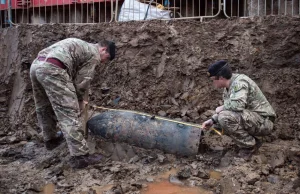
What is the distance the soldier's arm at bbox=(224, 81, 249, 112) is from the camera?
4973mm

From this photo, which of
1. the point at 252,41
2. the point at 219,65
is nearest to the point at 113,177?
the point at 219,65

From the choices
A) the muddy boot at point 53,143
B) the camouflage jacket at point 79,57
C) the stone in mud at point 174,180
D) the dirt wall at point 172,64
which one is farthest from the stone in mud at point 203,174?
the muddy boot at point 53,143

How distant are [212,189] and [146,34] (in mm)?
3605

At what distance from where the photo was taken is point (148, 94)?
23.0 feet

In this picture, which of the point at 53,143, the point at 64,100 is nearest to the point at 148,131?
the point at 64,100

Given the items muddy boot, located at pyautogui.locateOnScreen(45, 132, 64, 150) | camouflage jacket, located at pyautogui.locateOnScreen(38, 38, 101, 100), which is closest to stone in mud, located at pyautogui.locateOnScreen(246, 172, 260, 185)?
camouflage jacket, located at pyautogui.locateOnScreen(38, 38, 101, 100)

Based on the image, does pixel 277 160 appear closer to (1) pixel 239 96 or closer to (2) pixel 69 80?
(1) pixel 239 96

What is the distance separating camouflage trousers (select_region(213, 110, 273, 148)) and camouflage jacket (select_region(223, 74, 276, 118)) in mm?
89

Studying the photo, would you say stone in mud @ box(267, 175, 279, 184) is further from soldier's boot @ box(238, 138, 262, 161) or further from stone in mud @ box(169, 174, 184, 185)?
stone in mud @ box(169, 174, 184, 185)

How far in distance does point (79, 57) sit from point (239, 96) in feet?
7.07

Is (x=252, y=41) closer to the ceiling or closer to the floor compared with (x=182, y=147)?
closer to the ceiling

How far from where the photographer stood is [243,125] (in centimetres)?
511

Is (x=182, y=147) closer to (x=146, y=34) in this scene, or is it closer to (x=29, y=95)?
(x=146, y=34)

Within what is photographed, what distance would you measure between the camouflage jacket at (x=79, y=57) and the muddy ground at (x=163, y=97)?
38.8 inches
